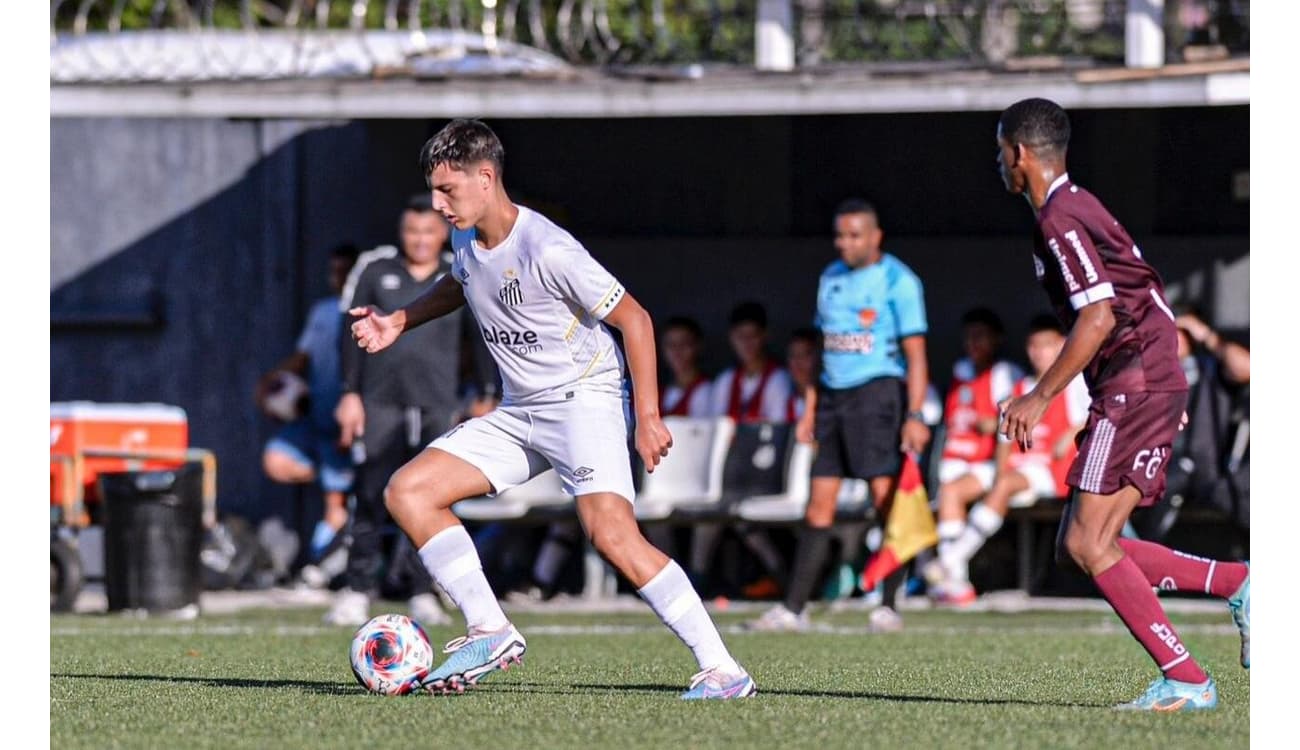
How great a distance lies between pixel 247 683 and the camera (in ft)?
28.6

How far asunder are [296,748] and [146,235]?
10825 millimetres

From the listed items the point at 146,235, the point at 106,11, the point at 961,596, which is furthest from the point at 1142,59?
the point at 106,11

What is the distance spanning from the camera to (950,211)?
16391 millimetres

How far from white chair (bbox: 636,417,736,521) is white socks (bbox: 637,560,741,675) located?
24.0 feet

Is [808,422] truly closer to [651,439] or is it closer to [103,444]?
[103,444]

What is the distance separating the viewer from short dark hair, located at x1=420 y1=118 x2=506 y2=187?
7859mm

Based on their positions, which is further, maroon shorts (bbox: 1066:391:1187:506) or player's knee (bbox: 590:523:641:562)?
player's knee (bbox: 590:523:641:562)

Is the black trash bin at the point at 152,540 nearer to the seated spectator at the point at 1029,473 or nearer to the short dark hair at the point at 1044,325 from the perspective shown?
the seated spectator at the point at 1029,473

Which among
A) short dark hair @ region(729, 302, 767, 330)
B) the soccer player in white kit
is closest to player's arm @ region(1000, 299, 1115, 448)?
the soccer player in white kit

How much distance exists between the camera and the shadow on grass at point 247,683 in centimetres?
840

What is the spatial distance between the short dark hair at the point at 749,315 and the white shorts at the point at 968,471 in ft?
5.05

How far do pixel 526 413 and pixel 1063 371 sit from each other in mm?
1908

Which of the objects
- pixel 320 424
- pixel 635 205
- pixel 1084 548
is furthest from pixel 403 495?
pixel 635 205

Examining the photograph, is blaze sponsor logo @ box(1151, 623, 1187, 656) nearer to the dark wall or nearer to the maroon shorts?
the maroon shorts
